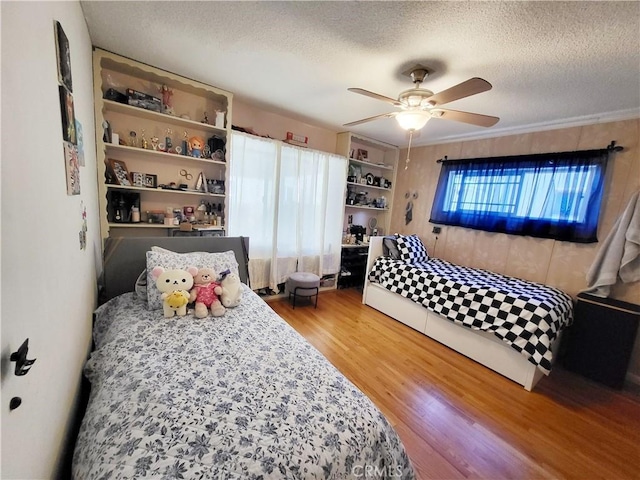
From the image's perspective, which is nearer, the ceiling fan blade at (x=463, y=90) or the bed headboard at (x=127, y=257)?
the ceiling fan blade at (x=463, y=90)

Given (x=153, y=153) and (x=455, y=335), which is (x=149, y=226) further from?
(x=455, y=335)

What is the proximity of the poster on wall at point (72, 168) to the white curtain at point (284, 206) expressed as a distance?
4.88ft

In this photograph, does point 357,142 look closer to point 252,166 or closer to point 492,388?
point 252,166

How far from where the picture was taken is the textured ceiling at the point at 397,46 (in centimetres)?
129

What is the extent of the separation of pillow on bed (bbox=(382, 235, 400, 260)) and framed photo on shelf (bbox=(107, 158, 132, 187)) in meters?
2.86

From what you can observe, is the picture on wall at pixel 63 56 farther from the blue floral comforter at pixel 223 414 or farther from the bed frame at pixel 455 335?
the bed frame at pixel 455 335

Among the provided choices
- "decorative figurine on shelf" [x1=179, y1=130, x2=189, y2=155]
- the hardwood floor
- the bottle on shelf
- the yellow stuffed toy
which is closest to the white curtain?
"decorative figurine on shelf" [x1=179, y1=130, x2=189, y2=155]

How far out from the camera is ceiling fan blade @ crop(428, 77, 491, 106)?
52.6 inches

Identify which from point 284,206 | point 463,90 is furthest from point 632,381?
point 284,206

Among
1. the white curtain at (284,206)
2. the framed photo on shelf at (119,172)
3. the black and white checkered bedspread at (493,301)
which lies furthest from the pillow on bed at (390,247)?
the framed photo on shelf at (119,172)

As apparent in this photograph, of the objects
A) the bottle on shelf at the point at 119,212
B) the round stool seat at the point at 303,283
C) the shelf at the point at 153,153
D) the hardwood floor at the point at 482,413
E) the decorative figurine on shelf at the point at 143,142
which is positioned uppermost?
the decorative figurine on shelf at the point at 143,142

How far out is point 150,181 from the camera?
2.39 meters

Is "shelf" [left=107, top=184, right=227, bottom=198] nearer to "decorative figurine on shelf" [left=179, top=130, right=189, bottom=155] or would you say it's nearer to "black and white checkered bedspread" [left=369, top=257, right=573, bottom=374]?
"decorative figurine on shelf" [left=179, top=130, right=189, bottom=155]

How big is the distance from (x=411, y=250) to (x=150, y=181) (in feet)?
9.92
